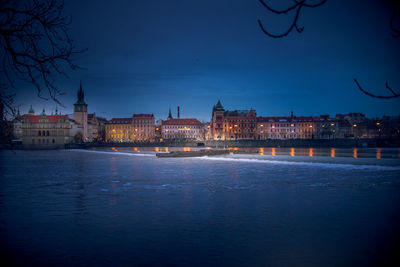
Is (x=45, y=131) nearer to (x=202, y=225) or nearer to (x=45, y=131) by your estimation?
(x=45, y=131)

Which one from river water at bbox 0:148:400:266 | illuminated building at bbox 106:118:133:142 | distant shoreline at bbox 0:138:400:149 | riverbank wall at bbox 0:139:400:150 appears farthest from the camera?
illuminated building at bbox 106:118:133:142

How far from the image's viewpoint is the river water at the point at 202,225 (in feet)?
28.1

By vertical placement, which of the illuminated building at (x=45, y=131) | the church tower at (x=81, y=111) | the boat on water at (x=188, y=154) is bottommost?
the boat on water at (x=188, y=154)

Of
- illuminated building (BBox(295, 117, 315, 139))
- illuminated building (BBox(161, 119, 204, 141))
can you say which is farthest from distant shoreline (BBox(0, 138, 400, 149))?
illuminated building (BBox(295, 117, 315, 139))

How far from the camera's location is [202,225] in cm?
1152

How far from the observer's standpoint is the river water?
857 centimetres

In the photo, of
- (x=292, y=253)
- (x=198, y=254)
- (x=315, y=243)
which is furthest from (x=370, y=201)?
(x=198, y=254)

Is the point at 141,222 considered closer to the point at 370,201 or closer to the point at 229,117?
the point at 370,201

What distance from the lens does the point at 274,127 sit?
150 m

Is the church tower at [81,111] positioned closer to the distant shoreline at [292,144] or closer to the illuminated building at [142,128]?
the illuminated building at [142,128]

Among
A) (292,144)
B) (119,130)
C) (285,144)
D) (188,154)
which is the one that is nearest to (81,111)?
(119,130)

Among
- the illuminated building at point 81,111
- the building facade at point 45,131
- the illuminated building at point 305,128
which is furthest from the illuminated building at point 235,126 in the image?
the building facade at point 45,131

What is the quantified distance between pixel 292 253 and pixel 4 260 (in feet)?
22.4

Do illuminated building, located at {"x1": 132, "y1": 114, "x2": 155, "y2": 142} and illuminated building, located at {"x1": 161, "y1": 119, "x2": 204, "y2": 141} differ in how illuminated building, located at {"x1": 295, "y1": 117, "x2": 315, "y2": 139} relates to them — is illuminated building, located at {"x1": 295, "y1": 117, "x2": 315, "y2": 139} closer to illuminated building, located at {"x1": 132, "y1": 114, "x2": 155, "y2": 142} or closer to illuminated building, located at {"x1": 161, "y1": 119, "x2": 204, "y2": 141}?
illuminated building, located at {"x1": 161, "y1": 119, "x2": 204, "y2": 141}
